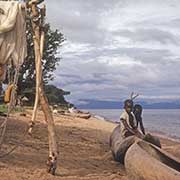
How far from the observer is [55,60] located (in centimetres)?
3503

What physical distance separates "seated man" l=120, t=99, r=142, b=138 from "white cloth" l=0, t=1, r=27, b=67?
165 inches

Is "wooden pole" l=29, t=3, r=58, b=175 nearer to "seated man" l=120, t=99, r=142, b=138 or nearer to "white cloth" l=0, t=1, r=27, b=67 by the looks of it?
"white cloth" l=0, t=1, r=27, b=67

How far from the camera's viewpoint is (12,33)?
8.12 meters

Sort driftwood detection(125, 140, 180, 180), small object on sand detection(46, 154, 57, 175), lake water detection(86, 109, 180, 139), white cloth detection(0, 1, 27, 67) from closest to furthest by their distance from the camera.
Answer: driftwood detection(125, 140, 180, 180)
white cloth detection(0, 1, 27, 67)
small object on sand detection(46, 154, 57, 175)
lake water detection(86, 109, 180, 139)

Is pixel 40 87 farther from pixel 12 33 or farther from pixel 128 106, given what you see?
pixel 128 106

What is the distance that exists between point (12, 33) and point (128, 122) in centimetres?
475

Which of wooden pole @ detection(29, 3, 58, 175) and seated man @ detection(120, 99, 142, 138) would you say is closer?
wooden pole @ detection(29, 3, 58, 175)

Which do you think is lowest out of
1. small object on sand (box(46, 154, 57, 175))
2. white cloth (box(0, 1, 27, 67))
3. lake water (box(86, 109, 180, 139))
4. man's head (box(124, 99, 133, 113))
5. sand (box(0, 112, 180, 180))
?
lake water (box(86, 109, 180, 139))

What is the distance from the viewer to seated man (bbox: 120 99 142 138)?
1183cm

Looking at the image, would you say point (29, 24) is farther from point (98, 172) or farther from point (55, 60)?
point (55, 60)

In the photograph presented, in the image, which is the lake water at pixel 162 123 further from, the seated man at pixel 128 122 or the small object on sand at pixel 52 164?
the small object on sand at pixel 52 164

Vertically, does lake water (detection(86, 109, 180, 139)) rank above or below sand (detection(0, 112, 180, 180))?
below

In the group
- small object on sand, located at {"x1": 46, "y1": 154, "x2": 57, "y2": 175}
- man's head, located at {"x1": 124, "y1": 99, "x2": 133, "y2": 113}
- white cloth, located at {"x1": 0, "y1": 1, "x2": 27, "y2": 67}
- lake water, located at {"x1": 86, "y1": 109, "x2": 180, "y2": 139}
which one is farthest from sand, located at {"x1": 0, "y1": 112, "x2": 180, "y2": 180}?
lake water, located at {"x1": 86, "y1": 109, "x2": 180, "y2": 139}

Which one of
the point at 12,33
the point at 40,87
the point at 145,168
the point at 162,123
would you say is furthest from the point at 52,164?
the point at 162,123
